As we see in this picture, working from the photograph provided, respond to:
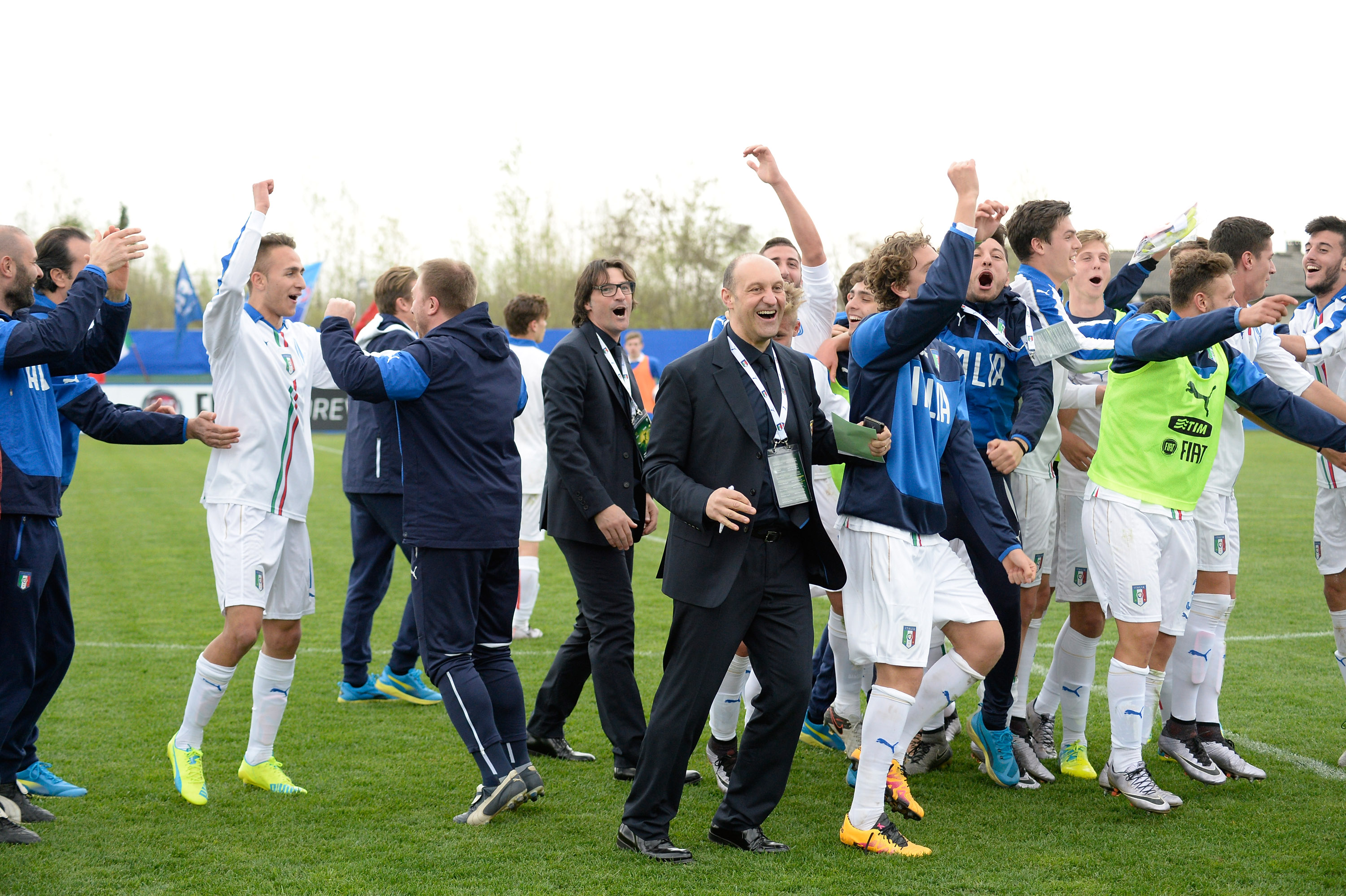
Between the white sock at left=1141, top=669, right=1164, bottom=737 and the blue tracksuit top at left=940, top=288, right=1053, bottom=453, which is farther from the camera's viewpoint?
the blue tracksuit top at left=940, top=288, right=1053, bottom=453

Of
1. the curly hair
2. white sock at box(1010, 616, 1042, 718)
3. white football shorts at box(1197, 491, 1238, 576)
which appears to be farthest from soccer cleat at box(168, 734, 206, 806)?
white football shorts at box(1197, 491, 1238, 576)

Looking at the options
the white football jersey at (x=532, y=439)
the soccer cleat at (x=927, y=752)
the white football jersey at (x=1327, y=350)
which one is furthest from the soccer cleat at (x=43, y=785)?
the white football jersey at (x=1327, y=350)

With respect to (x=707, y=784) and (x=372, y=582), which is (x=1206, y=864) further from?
(x=372, y=582)

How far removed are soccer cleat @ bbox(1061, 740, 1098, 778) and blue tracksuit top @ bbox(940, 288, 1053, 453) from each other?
4.52 feet

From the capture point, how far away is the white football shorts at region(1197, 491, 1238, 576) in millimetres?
5250

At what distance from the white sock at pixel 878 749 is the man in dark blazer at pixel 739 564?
11.5 inches

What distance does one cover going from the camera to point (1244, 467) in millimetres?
20016

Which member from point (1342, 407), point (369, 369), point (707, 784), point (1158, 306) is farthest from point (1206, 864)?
point (369, 369)

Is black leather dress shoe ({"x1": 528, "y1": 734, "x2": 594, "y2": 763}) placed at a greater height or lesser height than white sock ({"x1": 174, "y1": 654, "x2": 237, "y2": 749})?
lesser

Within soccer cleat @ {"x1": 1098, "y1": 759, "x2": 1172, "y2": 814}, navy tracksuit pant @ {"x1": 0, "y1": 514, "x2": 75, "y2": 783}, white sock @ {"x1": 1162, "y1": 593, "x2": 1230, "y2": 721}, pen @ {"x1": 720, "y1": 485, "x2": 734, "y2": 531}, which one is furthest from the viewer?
white sock @ {"x1": 1162, "y1": 593, "x2": 1230, "y2": 721}

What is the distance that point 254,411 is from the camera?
187 inches

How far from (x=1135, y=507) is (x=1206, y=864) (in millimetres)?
1355

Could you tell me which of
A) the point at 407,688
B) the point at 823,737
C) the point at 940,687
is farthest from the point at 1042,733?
the point at 407,688

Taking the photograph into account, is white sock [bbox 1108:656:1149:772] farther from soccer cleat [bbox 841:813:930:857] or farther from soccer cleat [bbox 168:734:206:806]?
soccer cleat [bbox 168:734:206:806]
